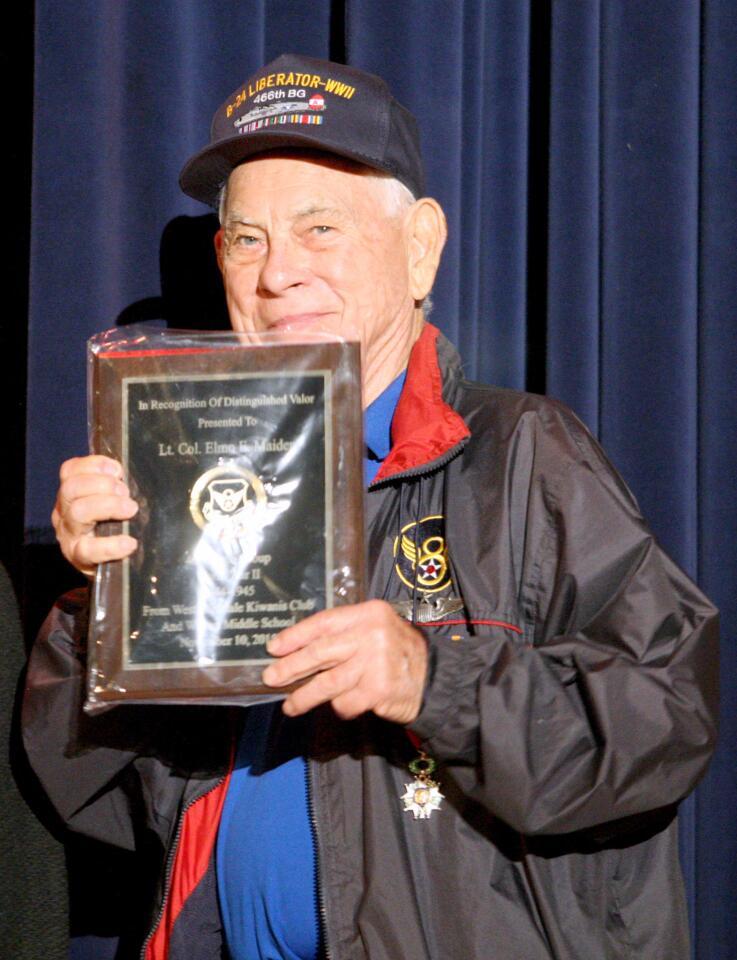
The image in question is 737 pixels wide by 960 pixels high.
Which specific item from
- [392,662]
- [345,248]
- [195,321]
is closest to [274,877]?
[392,662]

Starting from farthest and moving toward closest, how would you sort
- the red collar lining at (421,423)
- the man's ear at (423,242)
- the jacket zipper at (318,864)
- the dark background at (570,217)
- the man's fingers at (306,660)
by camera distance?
the dark background at (570,217) < the man's ear at (423,242) < the red collar lining at (421,423) < the jacket zipper at (318,864) < the man's fingers at (306,660)

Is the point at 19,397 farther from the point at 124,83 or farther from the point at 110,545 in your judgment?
the point at 110,545

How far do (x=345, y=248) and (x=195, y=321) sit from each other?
20.1 inches

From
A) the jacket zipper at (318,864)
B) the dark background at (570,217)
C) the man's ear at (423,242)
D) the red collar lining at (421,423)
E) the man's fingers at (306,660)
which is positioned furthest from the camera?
the dark background at (570,217)

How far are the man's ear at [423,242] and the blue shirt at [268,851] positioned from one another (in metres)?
0.30

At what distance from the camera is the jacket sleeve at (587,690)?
1.02 metres

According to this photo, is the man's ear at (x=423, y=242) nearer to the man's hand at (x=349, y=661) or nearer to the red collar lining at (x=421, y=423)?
the red collar lining at (x=421, y=423)

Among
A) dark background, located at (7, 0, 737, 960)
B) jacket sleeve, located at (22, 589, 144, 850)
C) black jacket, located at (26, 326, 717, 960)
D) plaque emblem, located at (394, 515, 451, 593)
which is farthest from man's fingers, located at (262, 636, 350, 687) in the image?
dark background, located at (7, 0, 737, 960)

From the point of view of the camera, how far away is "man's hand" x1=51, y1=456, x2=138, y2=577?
100 centimetres

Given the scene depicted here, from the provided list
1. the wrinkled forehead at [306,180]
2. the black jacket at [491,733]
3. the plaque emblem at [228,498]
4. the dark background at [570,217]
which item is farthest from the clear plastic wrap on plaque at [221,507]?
the dark background at [570,217]

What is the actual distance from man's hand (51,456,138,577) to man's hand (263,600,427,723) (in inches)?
6.9

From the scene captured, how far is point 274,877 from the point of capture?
3.68 ft

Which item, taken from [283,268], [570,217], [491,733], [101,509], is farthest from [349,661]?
[570,217]

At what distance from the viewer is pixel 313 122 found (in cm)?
127
